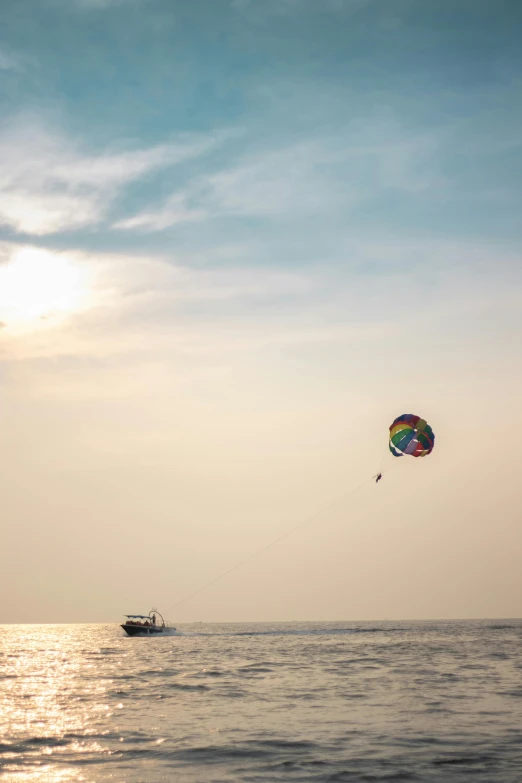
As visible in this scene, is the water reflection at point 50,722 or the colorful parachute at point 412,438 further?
the colorful parachute at point 412,438

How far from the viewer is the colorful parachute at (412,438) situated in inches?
1732

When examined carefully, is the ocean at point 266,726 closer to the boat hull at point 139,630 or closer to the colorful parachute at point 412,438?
the colorful parachute at point 412,438

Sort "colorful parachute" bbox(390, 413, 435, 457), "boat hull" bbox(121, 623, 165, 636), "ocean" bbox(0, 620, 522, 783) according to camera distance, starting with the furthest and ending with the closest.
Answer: "boat hull" bbox(121, 623, 165, 636) → "colorful parachute" bbox(390, 413, 435, 457) → "ocean" bbox(0, 620, 522, 783)

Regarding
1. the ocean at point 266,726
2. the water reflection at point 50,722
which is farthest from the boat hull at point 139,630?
the ocean at point 266,726

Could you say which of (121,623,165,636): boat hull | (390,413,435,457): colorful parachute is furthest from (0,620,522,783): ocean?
(121,623,165,636): boat hull

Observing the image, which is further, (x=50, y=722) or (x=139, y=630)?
(x=139, y=630)

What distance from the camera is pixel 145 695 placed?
28812 millimetres

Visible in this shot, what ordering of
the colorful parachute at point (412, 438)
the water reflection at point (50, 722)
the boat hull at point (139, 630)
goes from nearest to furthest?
the water reflection at point (50, 722) → the colorful parachute at point (412, 438) → the boat hull at point (139, 630)

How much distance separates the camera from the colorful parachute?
144 ft

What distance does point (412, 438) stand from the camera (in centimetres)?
4409

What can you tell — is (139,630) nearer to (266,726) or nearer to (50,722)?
(50,722)

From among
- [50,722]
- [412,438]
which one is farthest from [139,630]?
[50,722]

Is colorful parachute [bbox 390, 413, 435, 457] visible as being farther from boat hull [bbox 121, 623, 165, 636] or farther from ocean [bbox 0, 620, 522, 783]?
boat hull [bbox 121, 623, 165, 636]

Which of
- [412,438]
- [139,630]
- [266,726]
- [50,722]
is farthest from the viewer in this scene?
[139,630]
